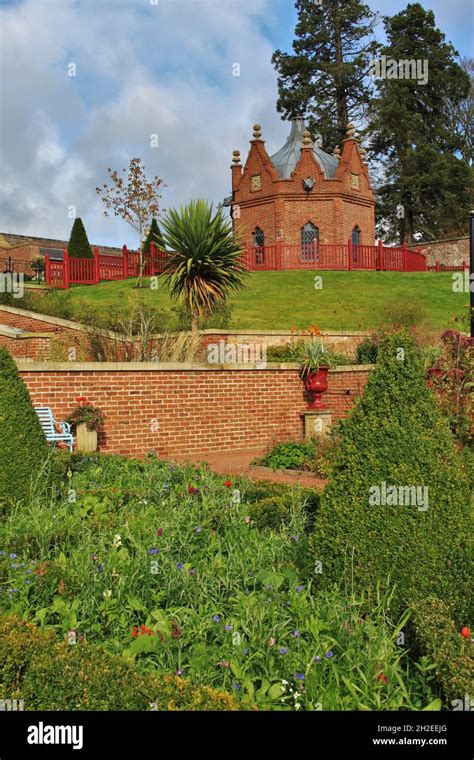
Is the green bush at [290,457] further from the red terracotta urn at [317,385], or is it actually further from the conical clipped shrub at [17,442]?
the conical clipped shrub at [17,442]

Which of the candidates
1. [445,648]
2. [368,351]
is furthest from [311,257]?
[445,648]

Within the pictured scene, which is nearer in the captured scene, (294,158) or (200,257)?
(200,257)

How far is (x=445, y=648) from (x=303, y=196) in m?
31.1

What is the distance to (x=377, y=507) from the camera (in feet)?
11.0

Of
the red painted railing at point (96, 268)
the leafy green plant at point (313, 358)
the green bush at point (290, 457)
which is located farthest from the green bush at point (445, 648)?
the red painted railing at point (96, 268)

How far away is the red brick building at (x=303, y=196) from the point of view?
105 ft

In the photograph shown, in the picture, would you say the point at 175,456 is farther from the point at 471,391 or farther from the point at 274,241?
the point at 274,241

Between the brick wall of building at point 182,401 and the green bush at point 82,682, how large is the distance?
20.5ft

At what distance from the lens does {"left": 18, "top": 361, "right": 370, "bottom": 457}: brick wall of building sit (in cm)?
952

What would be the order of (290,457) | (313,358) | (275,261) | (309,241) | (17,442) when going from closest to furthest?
(17,442) < (290,457) < (313,358) < (275,261) < (309,241)

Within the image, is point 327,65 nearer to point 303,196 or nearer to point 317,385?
point 303,196

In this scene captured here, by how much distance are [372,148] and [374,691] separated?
149 feet

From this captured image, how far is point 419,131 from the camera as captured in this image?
4250 centimetres

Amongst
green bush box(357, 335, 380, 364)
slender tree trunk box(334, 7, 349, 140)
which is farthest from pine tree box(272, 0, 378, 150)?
green bush box(357, 335, 380, 364)
